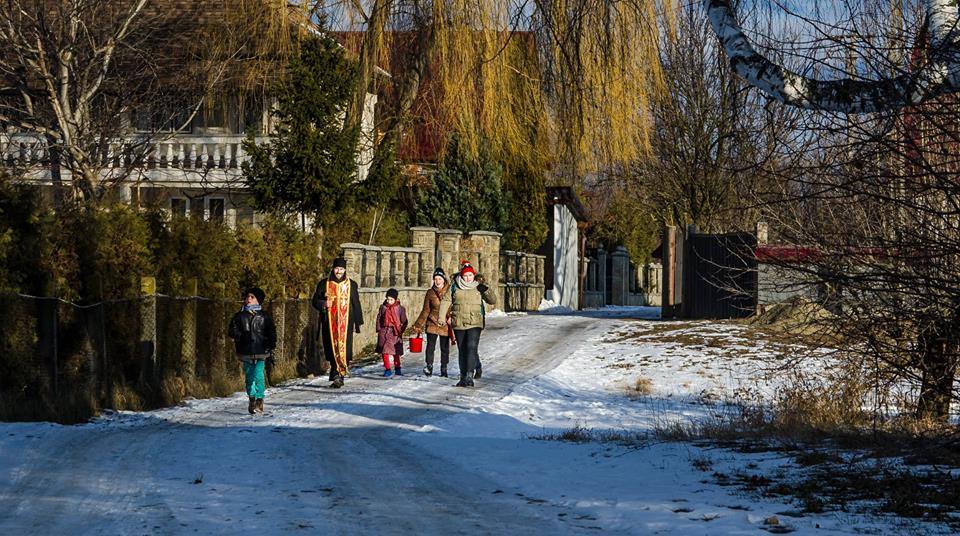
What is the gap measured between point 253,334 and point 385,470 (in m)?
5.15

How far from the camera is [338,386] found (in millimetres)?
17922

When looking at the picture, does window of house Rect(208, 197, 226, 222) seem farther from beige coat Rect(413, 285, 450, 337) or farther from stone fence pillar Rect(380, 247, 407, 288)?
beige coat Rect(413, 285, 450, 337)

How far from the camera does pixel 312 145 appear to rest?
85.1 feet

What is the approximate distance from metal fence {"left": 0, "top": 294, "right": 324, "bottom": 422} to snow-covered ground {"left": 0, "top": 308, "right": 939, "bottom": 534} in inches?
22.0

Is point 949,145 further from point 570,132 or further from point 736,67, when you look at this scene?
point 570,132

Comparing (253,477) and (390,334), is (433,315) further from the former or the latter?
(253,477)

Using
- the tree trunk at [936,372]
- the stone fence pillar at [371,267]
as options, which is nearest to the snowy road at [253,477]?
the tree trunk at [936,372]

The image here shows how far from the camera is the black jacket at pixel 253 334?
14.6 meters

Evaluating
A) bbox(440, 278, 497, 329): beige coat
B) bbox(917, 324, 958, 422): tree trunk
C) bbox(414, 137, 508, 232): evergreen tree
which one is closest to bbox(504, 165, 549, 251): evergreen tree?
bbox(414, 137, 508, 232): evergreen tree

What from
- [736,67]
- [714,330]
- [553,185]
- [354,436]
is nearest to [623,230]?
[553,185]

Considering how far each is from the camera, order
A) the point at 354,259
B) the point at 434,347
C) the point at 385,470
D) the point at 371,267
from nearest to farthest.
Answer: the point at 385,470, the point at 434,347, the point at 354,259, the point at 371,267

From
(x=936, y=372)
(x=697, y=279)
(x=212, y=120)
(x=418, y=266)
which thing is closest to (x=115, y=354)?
(x=936, y=372)

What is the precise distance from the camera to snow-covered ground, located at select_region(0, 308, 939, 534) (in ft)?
24.1

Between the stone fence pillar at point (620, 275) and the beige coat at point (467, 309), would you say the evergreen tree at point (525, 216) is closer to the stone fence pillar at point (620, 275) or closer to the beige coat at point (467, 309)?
the stone fence pillar at point (620, 275)
